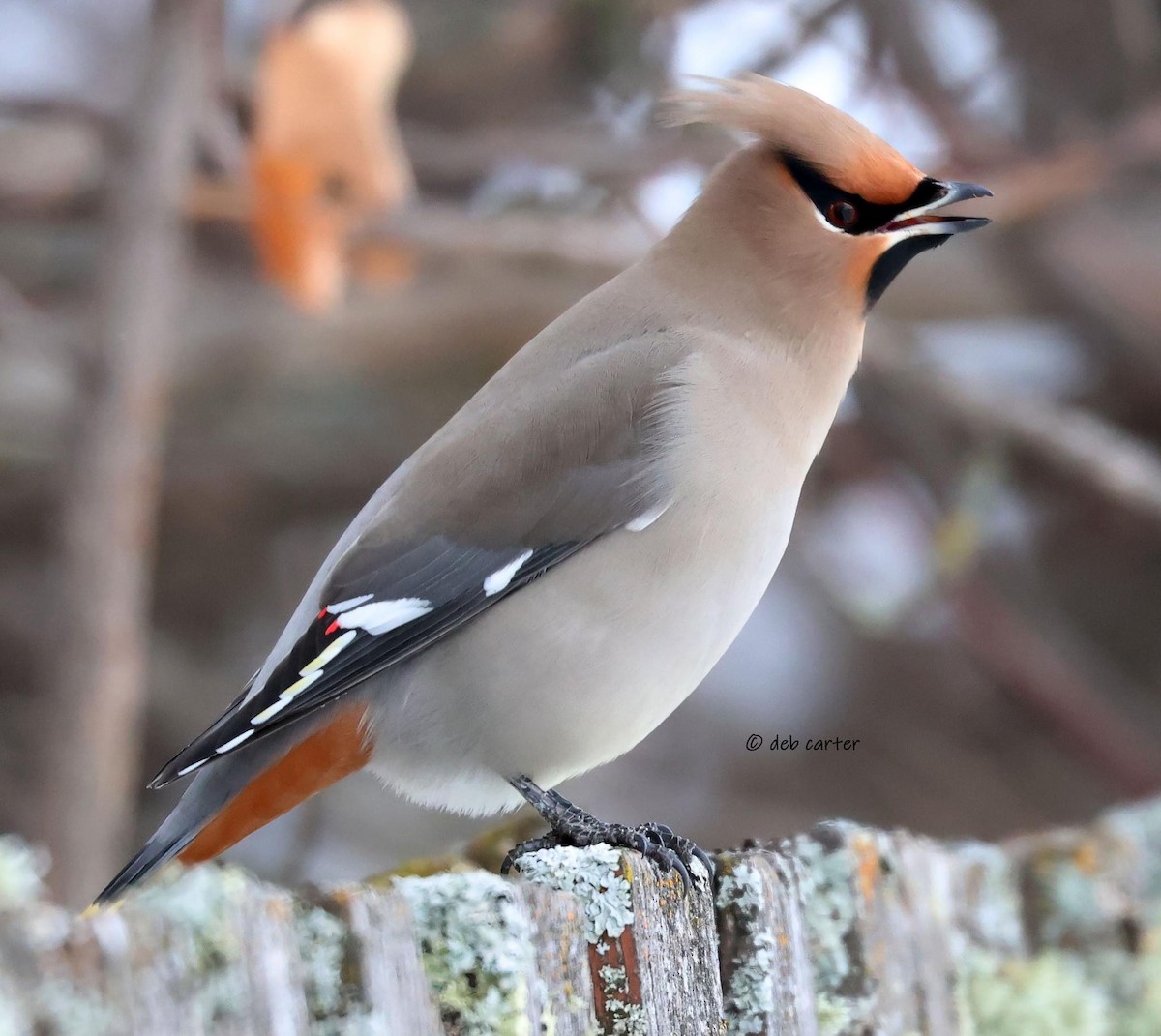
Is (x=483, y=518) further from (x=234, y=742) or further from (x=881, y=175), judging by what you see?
(x=881, y=175)

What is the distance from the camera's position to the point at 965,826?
4375 mm

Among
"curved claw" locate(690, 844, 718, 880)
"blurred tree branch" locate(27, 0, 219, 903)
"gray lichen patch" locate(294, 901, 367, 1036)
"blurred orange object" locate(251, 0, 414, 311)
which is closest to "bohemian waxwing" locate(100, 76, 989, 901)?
"curved claw" locate(690, 844, 718, 880)

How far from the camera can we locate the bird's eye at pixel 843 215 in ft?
6.88

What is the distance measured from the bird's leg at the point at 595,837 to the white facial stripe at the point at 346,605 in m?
0.28

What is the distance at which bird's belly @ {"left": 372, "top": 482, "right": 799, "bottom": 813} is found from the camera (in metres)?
1.82

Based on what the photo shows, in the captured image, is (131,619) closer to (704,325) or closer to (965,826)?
(704,325)

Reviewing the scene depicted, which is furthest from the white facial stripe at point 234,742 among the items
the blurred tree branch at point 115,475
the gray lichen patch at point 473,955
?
the blurred tree branch at point 115,475

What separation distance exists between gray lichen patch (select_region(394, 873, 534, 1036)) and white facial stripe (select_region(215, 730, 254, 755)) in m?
0.55

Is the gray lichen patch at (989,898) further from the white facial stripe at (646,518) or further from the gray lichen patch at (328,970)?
the gray lichen patch at (328,970)

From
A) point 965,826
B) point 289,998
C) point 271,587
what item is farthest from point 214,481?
point 289,998

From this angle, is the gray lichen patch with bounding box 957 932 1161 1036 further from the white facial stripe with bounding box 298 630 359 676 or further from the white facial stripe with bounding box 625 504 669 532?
the white facial stripe with bounding box 298 630 359 676

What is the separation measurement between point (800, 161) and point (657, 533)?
1.98ft

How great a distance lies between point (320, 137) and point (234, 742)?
1.67 m

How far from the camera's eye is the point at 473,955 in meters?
1.13
